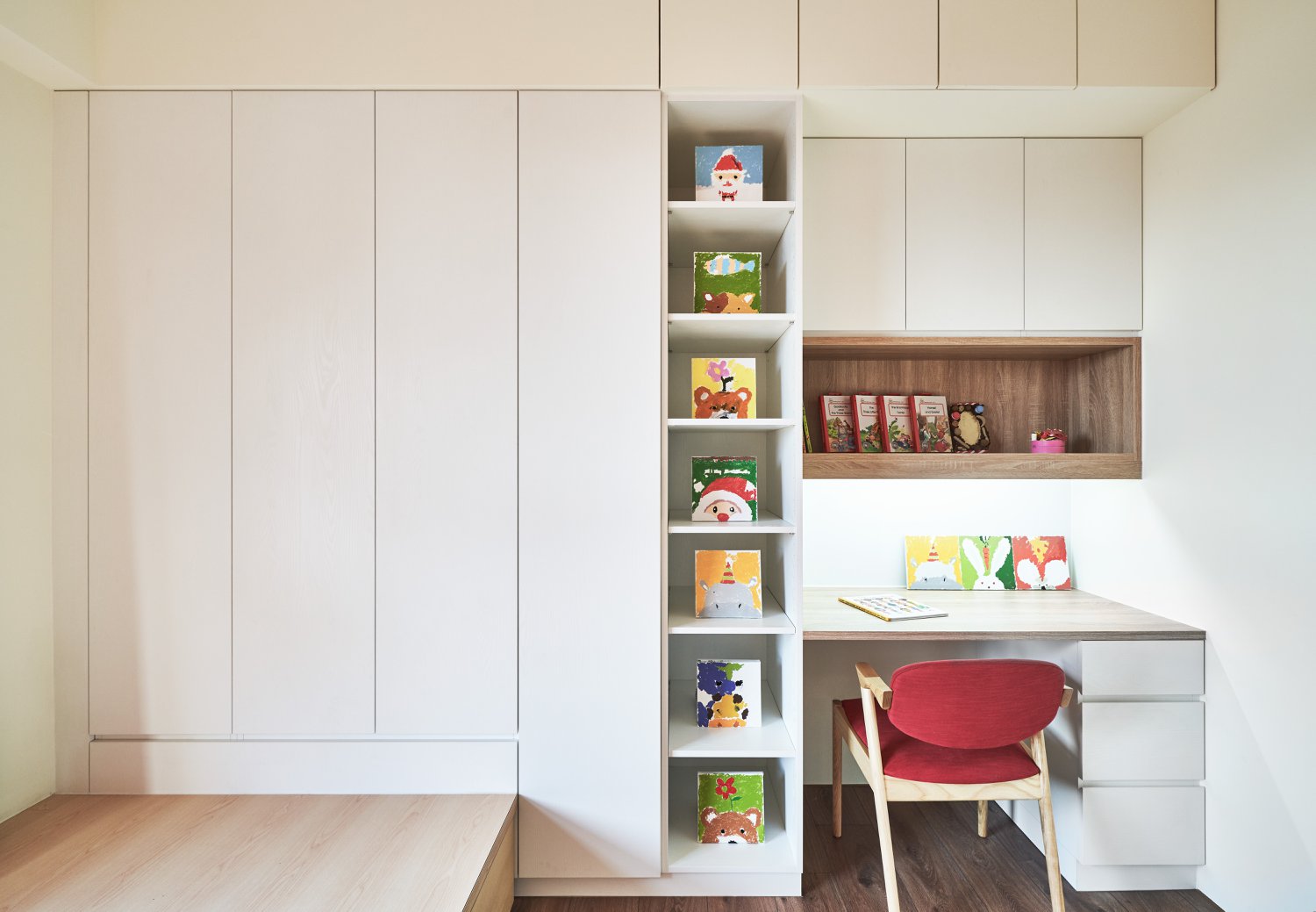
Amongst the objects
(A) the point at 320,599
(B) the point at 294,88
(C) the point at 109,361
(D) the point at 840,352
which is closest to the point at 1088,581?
(D) the point at 840,352

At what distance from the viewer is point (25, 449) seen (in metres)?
1.88

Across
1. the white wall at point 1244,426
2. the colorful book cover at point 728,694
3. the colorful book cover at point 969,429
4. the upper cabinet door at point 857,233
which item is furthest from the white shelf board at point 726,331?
the white wall at point 1244,426

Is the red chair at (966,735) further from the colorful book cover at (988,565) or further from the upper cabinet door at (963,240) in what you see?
the upper cabinet door at (963,240)

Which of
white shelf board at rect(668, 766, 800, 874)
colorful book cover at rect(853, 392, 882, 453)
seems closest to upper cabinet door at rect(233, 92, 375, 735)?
white shelf board at rect(668, 766, 800, 874)

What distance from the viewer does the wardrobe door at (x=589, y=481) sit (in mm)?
1936

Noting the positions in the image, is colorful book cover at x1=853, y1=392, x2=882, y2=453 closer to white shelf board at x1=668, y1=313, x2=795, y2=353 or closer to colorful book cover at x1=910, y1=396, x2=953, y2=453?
colorful book cover at x1=910, y1=396, x2=953, y2=453

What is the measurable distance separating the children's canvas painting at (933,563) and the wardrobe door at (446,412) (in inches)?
61.7

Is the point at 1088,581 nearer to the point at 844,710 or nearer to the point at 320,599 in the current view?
the point at 844,710

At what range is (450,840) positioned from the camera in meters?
1.73

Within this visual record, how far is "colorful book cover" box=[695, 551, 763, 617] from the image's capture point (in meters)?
2.05

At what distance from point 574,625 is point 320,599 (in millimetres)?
742

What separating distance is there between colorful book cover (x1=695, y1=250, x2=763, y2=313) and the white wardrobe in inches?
7.9

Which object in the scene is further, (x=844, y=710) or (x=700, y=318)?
(x=844, y=710)

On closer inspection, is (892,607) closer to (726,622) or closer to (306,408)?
(726,622)
